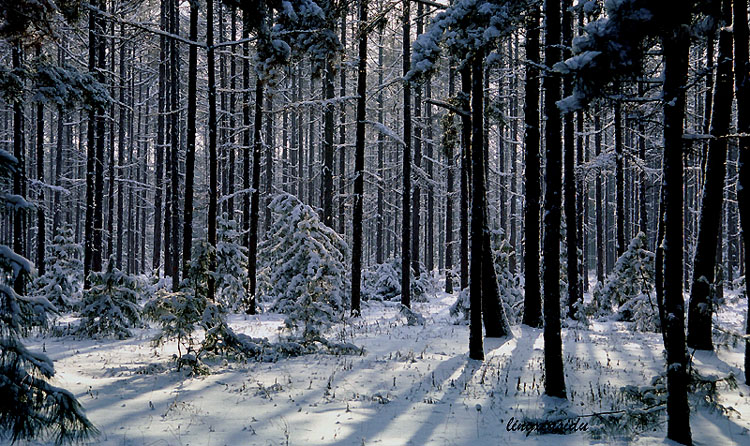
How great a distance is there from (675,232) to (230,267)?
53.0ft

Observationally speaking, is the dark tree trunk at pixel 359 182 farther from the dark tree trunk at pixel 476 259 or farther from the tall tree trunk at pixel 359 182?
the dark tree trunk at pixel 476 259

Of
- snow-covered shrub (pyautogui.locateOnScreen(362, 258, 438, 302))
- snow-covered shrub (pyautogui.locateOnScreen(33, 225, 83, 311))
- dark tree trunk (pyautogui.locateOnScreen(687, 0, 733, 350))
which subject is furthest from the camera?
snow-covered shrub (pyautogui.locateOnScreen(362, 258, 438, 302))

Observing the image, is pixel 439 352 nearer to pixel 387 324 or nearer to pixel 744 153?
pixel 387 324

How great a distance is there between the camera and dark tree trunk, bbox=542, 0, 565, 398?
24.6 ft

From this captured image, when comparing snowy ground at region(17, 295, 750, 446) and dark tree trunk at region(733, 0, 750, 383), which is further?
dark tree trunk at region(733, 0, 750, 383)

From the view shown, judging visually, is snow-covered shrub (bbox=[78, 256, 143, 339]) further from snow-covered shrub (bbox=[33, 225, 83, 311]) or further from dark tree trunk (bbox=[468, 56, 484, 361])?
dark tree trunk (bbox=[468, 56, 484, 361])

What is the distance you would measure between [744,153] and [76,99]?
12052 millimetres

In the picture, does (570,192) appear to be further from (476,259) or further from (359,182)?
(476,259)

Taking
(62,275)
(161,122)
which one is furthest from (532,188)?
(161,122)

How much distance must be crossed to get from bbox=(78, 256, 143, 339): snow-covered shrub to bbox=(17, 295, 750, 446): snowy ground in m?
0.45

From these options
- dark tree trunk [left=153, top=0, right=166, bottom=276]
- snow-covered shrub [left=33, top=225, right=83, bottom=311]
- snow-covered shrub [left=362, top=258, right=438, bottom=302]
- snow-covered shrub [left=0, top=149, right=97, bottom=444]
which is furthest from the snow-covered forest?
dark tree trunk [left=153, top=0, right=166, bottom=276]

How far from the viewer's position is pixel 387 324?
1582 cm

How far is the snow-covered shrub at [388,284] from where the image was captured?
2444 centimetres

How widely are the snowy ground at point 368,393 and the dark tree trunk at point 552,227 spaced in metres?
0.50
